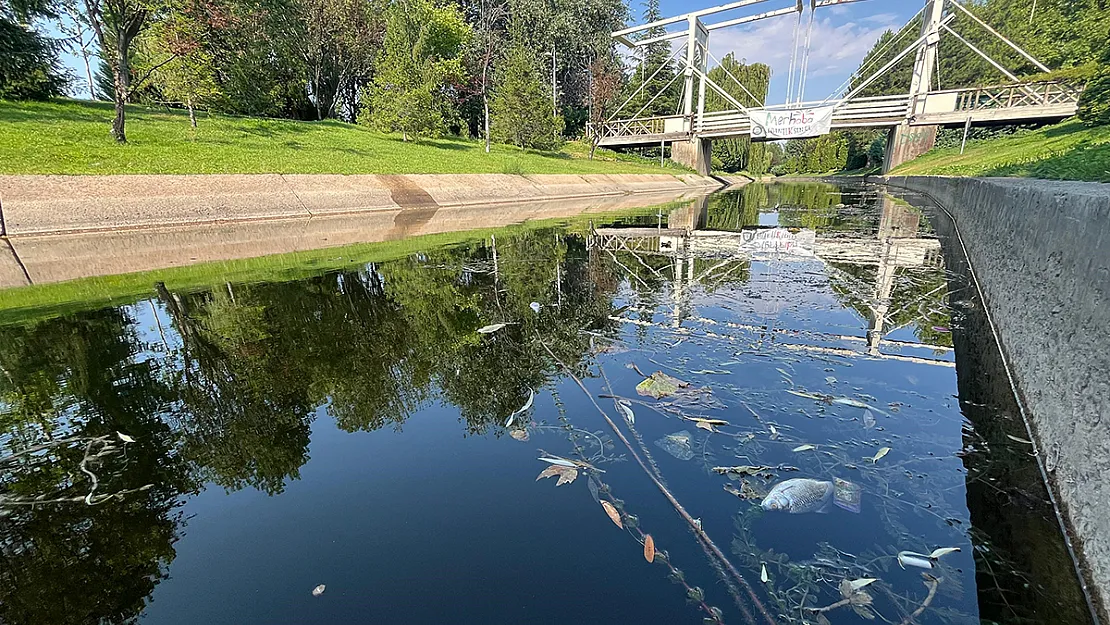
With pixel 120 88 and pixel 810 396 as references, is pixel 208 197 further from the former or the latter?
pixel 810 396

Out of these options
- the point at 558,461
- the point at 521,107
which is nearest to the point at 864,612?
the point at 558,461

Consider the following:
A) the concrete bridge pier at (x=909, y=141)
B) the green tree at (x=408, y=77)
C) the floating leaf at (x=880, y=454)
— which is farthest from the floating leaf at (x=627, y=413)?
the concrete bridge pier at (x=909, y=141)

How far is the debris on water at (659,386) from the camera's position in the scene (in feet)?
11.5

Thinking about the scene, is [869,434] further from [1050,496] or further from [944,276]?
[944,276]

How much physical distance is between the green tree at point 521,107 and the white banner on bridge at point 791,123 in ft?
45.8

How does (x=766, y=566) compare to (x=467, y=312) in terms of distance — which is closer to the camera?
(x=766, y=566)

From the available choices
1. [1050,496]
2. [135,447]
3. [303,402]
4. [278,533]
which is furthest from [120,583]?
[1050,496]

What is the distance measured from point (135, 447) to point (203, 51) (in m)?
17.8

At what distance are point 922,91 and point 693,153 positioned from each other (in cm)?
1499

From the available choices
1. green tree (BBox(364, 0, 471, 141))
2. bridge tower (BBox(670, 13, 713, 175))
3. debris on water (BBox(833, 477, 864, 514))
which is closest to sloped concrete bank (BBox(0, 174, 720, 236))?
green tree (BBox(364, 0, 471, 141))

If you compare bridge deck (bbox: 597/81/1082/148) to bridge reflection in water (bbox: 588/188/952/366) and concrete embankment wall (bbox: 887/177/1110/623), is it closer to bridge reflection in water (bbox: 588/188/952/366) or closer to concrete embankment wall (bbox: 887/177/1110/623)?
bridge reflection in water (bbox: 588/188/952/366)

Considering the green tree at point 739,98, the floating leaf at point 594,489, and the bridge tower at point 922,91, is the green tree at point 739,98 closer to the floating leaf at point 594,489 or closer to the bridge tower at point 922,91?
the bridge tower at point 922,91

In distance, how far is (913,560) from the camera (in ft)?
6.70

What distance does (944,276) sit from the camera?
267 inches
